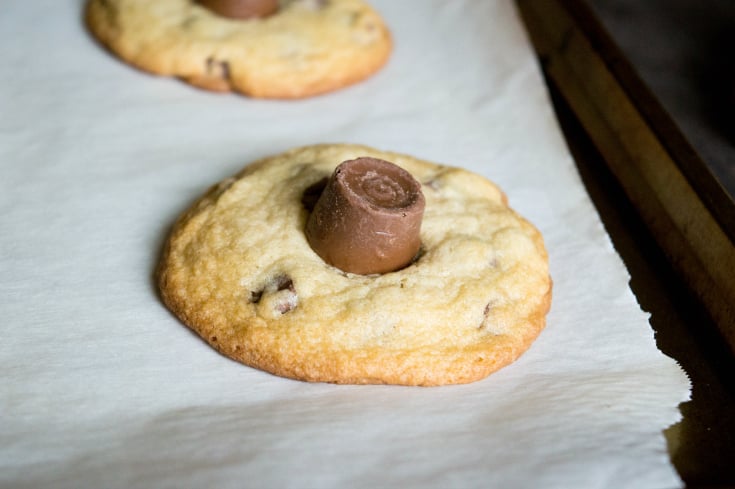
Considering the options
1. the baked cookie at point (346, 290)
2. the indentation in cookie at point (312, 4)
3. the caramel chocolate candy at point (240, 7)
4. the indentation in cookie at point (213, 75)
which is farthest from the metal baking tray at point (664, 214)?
the indentation in cookie at point (213, 75)

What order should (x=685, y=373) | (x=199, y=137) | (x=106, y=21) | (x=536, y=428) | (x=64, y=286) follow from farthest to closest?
(x=106, y=21)
(x=199, y=137)
(x=64, y=286)
(x=685, y=373)
(x=536, y=428)

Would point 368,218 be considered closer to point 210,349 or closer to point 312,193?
point 312,193

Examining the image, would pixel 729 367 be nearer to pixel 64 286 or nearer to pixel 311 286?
pixel 311 286

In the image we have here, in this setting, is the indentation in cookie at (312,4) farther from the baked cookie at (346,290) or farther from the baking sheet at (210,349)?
the baked cookie at (346,290)

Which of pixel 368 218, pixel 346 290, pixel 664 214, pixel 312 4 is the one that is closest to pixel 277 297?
pixel 346 290

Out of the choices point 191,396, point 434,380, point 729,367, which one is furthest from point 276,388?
point 729,367

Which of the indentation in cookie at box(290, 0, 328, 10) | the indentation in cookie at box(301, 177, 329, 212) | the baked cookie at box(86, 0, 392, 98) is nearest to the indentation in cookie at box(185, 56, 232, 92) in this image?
the baked cookie at box(86, 0, 392, 98)
